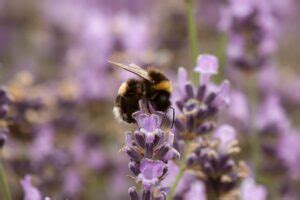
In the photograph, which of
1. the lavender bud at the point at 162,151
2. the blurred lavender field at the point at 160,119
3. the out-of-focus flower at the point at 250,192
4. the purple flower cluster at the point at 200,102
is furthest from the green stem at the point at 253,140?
the lavender bud at the point at 162,151

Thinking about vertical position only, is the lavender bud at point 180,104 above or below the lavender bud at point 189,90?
below

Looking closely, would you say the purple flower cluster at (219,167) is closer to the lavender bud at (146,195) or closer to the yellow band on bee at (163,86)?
the yellow band on bee at (163,86)

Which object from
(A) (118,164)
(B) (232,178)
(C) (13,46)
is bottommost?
(B) (232,178)

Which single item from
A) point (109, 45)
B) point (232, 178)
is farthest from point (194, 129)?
point (109, 45)

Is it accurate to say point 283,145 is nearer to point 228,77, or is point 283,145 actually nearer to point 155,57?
point 155,57

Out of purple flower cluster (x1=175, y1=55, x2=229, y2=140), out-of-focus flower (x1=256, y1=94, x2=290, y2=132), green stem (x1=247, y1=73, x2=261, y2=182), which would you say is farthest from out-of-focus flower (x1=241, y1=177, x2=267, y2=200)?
out-of-focus flower (x1=256, y1=94, x2=290, y2=132)

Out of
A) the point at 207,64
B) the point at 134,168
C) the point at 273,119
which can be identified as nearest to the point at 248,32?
the point at 273,119

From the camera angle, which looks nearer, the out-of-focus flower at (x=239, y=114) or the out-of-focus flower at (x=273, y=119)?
the out-of-focus flower at (x=273, y=119)

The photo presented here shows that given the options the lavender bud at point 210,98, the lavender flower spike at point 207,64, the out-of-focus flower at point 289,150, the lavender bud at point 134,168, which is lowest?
the lavender bud at point 134,168
